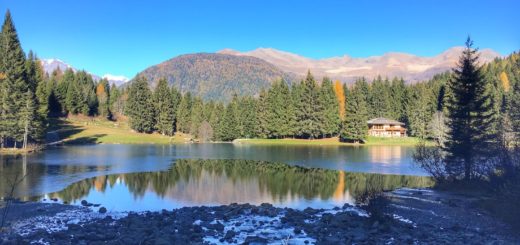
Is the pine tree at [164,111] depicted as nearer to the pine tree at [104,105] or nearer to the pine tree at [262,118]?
the pine tree at [262,118]

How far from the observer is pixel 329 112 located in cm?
9425

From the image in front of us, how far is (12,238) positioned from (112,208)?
26.2 ft

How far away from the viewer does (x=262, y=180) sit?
3434cm

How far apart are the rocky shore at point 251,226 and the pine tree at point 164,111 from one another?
84.6 m

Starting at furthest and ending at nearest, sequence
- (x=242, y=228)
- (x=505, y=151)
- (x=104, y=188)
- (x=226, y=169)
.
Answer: (x=226, y=169) → (x=104, y=188) → (x=505, y=151) → (x=242, y=228)

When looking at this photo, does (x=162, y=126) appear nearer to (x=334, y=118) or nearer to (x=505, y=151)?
(x=334, y=118)

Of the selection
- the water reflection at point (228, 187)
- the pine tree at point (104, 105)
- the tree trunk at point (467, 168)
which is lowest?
the water reflection at point (228, 187)

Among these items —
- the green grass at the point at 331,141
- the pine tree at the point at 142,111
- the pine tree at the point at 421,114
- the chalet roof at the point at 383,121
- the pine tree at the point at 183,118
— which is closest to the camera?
the green grass at the point at 331,141

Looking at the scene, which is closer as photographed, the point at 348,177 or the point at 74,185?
the point at 74,185

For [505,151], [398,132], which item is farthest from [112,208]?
[398,132]

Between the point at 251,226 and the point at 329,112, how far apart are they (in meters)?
78.9

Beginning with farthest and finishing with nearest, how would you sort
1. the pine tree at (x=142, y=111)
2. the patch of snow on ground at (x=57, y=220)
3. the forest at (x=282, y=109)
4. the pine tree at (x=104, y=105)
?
1. the pine tree at (x=104, y=105)
2. the pine tree at (x=142, y=111)
3. the forest at (x=282, y=109)
4. the patch of snow on ground at (x=57, y=220)

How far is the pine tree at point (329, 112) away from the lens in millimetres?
93875

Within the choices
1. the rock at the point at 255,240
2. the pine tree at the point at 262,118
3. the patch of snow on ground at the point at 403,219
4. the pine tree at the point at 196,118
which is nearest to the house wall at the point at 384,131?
the pine tree at the point at 262,118
